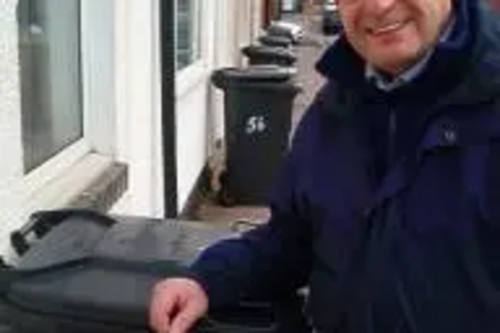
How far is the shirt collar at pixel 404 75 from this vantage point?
2004 mm

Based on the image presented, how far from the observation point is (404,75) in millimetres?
2047

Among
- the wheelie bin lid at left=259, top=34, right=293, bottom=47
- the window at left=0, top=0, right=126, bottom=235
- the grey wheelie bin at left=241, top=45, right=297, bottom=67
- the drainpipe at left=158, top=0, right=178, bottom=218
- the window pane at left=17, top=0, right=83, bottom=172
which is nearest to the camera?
the window at left=0, top=0, right=126, bottom=235

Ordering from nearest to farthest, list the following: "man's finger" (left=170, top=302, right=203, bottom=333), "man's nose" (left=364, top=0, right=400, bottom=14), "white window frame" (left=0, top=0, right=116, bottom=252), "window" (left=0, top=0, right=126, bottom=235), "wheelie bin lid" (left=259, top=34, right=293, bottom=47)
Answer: "man's nose" (left=364, top=0, right=400, bottom=14)
"man's finger" (left=170, top=302, right=203, bottom=333)
"window" (left=0, top=0, right=126, bottom=235)
"white window frame" (left=0, top=0, right=116, bottom=252)
"wheelie bin lid" (left=259, top=34, right=293, bottom=47)

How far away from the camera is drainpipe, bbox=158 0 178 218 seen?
4582mm

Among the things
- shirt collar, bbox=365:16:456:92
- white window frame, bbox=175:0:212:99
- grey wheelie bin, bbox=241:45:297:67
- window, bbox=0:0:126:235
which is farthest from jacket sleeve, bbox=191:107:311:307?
grey wheelie bin, bbox=241:45:297:67

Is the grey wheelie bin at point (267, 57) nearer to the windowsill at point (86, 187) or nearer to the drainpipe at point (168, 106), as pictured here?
the drainpipe at point (168, 106)

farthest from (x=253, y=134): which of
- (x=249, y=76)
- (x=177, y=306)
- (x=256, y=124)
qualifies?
(x=177, y=306)

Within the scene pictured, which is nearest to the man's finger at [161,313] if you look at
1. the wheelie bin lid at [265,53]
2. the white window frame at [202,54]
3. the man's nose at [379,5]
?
the man's nose at [379,5]

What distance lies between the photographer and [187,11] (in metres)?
8.07

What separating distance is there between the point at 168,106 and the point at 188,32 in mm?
3528

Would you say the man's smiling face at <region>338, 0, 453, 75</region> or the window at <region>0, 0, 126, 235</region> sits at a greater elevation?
the man's smiling face at <region>338, 0, 453, 75</region>

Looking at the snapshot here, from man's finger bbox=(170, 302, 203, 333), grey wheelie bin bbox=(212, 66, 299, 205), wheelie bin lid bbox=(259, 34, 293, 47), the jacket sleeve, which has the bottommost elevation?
grey wheelie bin bbox=(212, 66, 299, 205)

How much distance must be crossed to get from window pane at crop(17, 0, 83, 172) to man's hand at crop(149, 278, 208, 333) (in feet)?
4.76

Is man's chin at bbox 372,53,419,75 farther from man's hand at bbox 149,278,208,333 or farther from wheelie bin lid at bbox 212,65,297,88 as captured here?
wheelie bin lid at bbox 212,65,297,88
